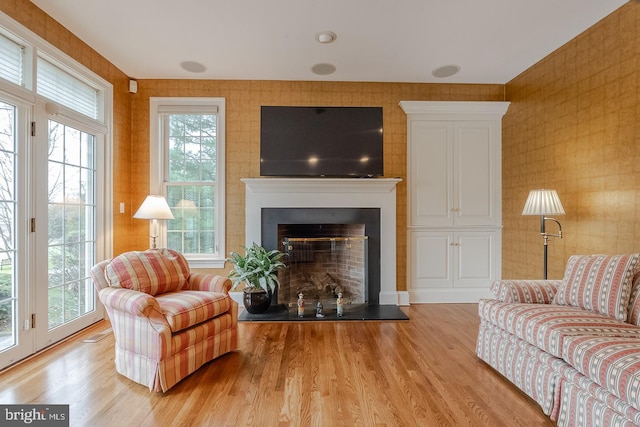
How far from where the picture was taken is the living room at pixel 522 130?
2.45 m

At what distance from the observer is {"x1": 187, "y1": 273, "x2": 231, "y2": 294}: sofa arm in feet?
8.24

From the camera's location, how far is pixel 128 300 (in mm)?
1963

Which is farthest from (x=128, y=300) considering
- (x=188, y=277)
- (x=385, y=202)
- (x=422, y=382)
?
(x=385, y=202)

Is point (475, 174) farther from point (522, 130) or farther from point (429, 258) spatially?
point (429, 258)

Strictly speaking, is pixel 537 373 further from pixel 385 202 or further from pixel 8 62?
pixel 8 62

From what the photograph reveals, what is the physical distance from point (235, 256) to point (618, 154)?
351 cm

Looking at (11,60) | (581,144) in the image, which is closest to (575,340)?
(581,144)

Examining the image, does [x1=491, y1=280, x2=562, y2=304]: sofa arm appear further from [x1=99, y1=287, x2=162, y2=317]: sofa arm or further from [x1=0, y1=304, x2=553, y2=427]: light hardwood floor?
[x1=99, y1=287, x2=162, y2=317]: sofa arm

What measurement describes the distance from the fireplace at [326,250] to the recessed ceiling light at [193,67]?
1.74 metres

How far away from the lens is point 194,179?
3824mm

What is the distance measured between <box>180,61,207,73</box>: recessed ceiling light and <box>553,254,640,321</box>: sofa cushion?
3.95m

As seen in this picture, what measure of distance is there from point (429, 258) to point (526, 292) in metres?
1.63

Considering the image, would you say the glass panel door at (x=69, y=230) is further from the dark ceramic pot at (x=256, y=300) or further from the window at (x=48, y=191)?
the dark ceramic pot at (x=256, y=300)

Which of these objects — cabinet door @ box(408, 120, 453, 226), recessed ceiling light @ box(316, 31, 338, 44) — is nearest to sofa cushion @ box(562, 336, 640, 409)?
cabinet door @ box(408, 120, 453, 226)
